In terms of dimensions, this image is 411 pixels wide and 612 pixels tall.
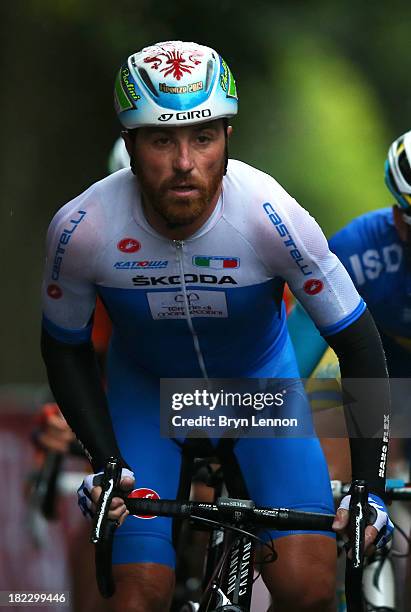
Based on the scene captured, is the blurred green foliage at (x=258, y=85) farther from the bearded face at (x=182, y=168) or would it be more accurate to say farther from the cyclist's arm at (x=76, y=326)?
the bearded face at (x=182, y=168)

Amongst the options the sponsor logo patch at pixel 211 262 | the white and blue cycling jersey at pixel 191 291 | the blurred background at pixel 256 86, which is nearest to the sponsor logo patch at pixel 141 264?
the white and blue cycling jersey at pixel 191 291

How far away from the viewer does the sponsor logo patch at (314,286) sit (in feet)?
14.8

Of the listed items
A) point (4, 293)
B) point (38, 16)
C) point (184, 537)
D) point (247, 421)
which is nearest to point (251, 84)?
point (38, 16)

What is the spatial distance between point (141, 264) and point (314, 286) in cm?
59

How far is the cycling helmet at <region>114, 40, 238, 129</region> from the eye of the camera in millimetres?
4398

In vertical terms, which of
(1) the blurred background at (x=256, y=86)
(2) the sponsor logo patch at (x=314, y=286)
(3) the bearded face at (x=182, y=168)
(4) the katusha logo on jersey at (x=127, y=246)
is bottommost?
(2) the sponsor logo patch at (x=314, y=286)

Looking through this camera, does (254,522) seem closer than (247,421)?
Yes

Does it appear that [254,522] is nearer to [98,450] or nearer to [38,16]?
[98,450]

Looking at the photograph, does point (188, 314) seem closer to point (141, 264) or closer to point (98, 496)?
point (141, 264)

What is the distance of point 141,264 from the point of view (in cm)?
461

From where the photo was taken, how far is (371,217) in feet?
19.4

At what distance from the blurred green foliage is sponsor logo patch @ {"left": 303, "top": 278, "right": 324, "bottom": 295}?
8.42 m

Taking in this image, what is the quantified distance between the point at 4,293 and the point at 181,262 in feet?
31.4

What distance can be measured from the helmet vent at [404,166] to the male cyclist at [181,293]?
1182 millimetres
